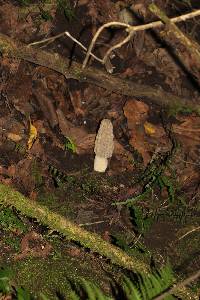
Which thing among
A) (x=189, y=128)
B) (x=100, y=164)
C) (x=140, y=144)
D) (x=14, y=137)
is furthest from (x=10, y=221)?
(x=189, y=128)

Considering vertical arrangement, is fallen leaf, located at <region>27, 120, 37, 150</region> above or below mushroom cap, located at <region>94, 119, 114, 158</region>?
below

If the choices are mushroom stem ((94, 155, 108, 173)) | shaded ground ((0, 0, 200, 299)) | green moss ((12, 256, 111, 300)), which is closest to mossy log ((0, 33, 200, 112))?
shaded ground ((0, 0, 200, 299))

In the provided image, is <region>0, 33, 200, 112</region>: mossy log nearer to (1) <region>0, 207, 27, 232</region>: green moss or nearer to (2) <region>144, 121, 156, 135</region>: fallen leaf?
(2) <region>144, 121, 156, 135</region>: fallen leaf

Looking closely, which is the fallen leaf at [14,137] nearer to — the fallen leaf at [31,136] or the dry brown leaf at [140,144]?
the fallen leaf at [31,136]

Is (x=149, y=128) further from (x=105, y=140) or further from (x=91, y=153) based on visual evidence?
(x=91, y=153)

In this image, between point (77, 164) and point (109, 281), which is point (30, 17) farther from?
point (109, 281)

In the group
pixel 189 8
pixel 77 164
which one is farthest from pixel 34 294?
pixel 189 8

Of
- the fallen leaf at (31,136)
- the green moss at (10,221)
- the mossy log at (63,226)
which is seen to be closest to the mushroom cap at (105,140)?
the fallen leaf at (31,136)
